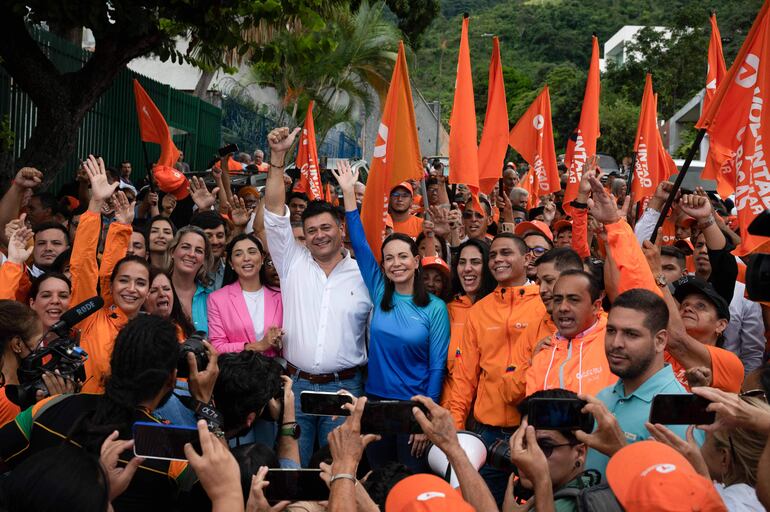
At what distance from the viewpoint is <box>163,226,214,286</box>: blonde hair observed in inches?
243

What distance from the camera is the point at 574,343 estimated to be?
4.62 meters

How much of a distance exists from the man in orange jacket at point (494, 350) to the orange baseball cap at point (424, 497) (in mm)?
2643

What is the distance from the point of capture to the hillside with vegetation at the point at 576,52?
4225cm

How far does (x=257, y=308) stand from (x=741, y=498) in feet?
12.2

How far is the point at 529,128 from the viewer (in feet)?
33.6

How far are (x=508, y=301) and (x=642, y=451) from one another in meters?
3.08

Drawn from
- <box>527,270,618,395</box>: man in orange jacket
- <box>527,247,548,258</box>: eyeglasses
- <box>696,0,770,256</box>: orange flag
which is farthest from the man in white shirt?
<box>696,0,770,256</box>: orange flag

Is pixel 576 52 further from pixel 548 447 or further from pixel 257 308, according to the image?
pixel 548 447

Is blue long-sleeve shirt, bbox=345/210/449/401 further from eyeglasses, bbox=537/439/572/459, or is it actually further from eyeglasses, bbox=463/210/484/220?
eyeglasses, bbox=463/210/484/220

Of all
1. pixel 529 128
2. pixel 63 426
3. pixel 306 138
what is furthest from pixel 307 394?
pixel 529 128

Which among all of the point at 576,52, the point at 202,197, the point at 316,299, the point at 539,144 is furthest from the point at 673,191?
the point at 576,52

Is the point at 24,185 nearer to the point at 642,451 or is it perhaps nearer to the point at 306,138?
the point at 306,138

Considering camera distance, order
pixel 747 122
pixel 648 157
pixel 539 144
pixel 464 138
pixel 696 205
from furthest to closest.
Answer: pixel 539 144 < pixel 648 157 < pixel 464 138 < pixel 696 205 < pixel 747 122

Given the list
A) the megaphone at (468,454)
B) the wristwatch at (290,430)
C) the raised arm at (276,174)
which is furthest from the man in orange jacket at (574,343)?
the raised arm at (276,174)
